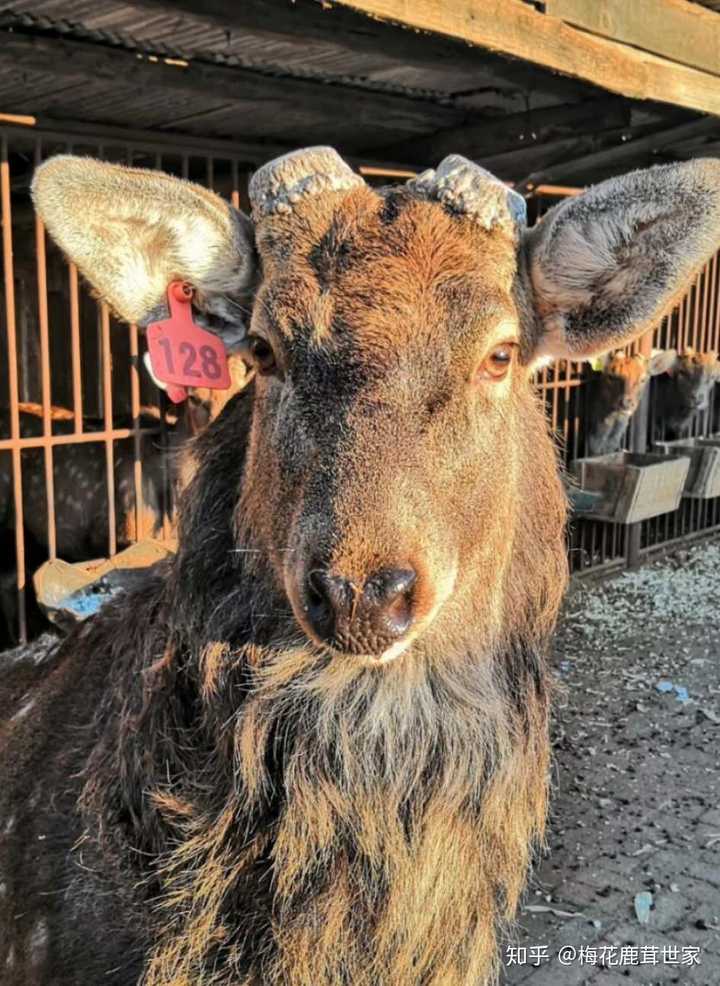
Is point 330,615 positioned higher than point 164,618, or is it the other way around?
point 330,615

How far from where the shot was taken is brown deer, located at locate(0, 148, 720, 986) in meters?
2.26

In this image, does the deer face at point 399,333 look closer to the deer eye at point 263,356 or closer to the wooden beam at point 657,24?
the deer eye at point 263,356

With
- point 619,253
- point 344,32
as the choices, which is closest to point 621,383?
point 344,32

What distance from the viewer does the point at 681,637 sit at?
7.84 meters

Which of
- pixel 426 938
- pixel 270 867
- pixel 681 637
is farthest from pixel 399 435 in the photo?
pixel 681 637

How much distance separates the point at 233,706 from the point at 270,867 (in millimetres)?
386

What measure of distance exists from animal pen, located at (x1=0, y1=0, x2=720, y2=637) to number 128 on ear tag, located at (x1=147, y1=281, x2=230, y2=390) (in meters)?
1.75

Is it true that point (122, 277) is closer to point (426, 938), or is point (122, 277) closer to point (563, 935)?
point (426, 938)

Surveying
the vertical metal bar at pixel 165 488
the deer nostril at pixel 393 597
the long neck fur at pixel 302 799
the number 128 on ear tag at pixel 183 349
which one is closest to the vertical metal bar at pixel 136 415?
the vertical metal bar at pixel 165 488

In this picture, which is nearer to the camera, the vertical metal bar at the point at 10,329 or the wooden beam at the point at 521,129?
the vertical metal bar at the point at 10,329

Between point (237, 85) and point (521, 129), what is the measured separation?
2.04 meters

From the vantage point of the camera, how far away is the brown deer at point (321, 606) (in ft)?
7.43

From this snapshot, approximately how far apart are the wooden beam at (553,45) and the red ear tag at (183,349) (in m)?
1.61

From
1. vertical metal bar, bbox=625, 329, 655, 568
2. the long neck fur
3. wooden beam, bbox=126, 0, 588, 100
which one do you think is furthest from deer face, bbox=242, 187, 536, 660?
vertical metal bar, bbox=625, 329, 655, 568
